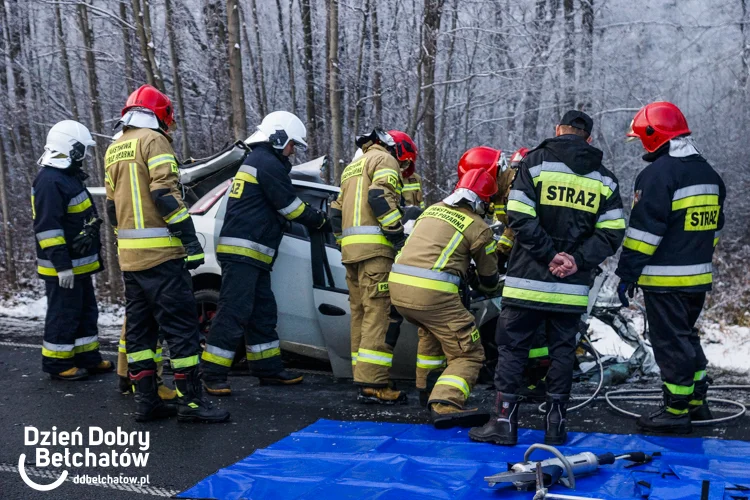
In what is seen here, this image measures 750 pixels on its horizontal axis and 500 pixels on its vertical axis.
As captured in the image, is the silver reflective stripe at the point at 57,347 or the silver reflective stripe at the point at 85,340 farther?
the silver reflective stripe at the point at 85,340

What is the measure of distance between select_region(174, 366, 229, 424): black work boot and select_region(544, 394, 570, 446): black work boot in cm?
222

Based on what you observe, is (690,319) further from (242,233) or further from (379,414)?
(242,233)

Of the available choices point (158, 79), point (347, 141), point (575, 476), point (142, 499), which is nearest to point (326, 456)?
point (142, 499)

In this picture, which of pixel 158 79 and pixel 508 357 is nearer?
pixel 508 357

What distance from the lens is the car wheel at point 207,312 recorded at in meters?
6.44

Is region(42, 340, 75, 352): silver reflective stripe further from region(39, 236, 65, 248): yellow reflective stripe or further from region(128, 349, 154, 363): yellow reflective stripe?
region(128, 349, 154, 363): yellow reflective stripe

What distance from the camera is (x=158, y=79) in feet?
32.7

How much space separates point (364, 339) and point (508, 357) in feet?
4.43

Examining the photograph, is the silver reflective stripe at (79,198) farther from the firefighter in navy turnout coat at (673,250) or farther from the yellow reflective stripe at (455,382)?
the firefighter in navy turnout coat at (673,250)

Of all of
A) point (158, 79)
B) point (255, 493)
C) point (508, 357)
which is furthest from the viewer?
point (158, 79)

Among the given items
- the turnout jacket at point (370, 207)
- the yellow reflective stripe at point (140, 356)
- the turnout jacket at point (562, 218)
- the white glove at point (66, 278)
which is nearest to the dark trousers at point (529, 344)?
the turnout jacket at point (562, 218)

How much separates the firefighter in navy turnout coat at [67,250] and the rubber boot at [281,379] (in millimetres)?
1569

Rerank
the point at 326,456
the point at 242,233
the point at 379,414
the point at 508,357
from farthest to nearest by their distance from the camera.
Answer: the point at 242,233, the point at 379,414, the point at 508,357, the point at 326,456

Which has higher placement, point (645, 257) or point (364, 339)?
point (645, 257)
